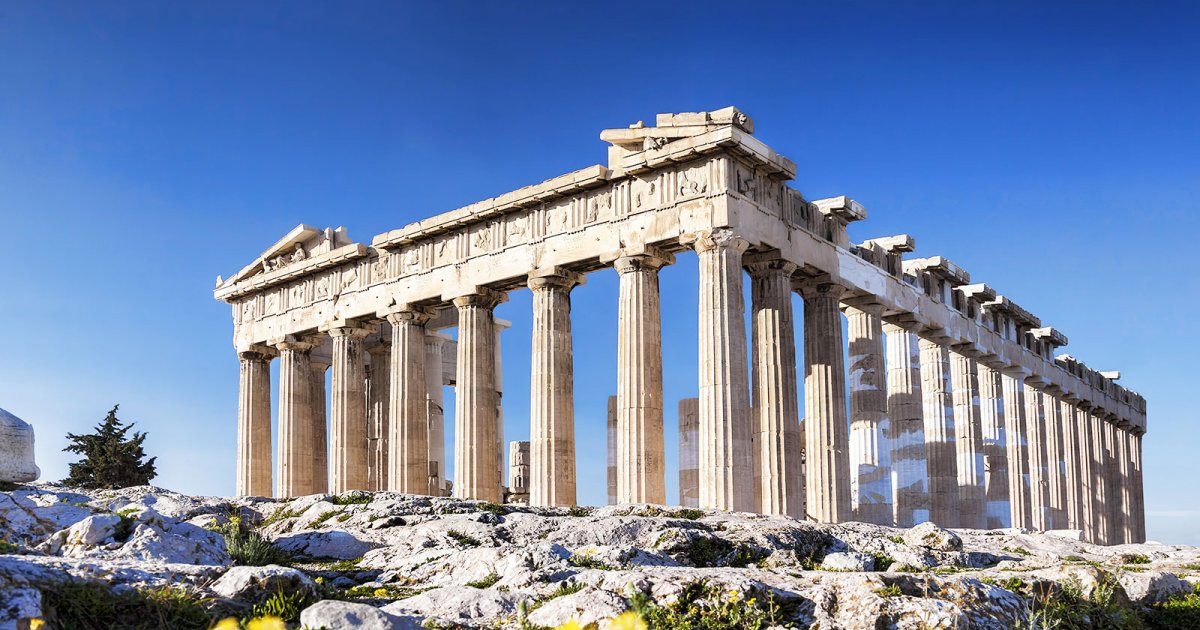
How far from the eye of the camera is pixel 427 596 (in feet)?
37.0

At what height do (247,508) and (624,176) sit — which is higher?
(624,176)

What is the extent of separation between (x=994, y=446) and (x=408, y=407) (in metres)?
21.4

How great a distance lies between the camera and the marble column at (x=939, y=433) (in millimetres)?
38156

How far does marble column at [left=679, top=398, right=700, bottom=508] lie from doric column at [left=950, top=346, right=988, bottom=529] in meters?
8.95

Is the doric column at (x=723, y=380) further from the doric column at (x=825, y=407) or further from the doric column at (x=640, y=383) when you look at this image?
the doric column at (x=825, y=407)

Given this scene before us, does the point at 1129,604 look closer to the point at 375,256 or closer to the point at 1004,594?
the point at 1004,594

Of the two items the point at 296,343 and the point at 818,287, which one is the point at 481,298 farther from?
the point at 296,343

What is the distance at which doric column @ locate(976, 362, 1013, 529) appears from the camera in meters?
42.0

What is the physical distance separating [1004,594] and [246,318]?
37.4m

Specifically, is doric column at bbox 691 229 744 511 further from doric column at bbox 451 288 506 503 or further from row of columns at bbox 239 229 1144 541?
doric column at bbox 451 288 506 503

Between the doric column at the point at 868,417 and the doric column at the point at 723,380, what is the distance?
690 cm

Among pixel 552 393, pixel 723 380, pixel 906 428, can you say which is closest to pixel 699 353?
pixel 723 380

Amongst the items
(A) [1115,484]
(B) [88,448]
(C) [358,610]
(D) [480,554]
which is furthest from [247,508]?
(A) [1115,484]

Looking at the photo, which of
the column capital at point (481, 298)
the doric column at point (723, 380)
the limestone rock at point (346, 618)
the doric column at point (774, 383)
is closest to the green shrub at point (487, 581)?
the limestone rock at point (346, 618)
